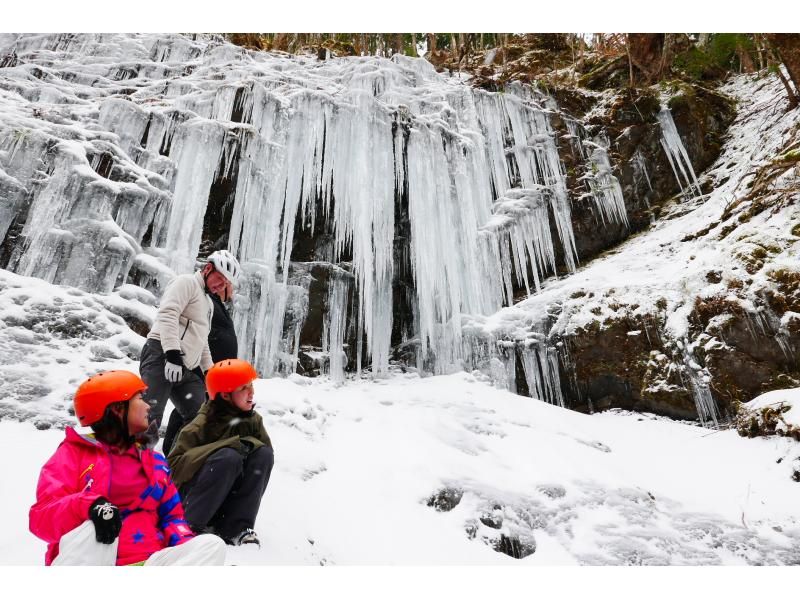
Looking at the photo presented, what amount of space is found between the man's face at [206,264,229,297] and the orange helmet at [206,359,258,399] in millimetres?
773

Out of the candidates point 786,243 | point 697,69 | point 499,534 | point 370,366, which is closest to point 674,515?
point 499,534

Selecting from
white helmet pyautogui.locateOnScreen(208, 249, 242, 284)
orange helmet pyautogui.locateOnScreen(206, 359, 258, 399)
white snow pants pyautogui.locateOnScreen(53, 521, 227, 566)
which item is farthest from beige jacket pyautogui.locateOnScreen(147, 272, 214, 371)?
white snow pants pyautogui.locateOnScreen(53, 521, 227, 566)

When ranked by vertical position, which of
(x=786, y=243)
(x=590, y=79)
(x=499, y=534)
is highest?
(x=590, y=79)

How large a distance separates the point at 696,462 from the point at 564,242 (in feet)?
15.4

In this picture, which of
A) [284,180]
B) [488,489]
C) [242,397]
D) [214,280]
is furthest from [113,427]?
[284,180]

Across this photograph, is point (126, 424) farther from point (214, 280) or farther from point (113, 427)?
point (214, 280)

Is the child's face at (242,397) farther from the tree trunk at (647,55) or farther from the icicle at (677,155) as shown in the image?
the tree trunk at (647,55)

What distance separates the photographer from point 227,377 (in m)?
2.11

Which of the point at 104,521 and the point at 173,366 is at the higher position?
the point at 173,366

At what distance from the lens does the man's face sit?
2764 mm

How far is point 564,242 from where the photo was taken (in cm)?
837

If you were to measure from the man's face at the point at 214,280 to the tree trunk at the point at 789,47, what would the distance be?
269 inches

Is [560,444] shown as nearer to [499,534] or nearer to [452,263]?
[499,534]

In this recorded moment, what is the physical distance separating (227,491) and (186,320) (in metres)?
1.05
